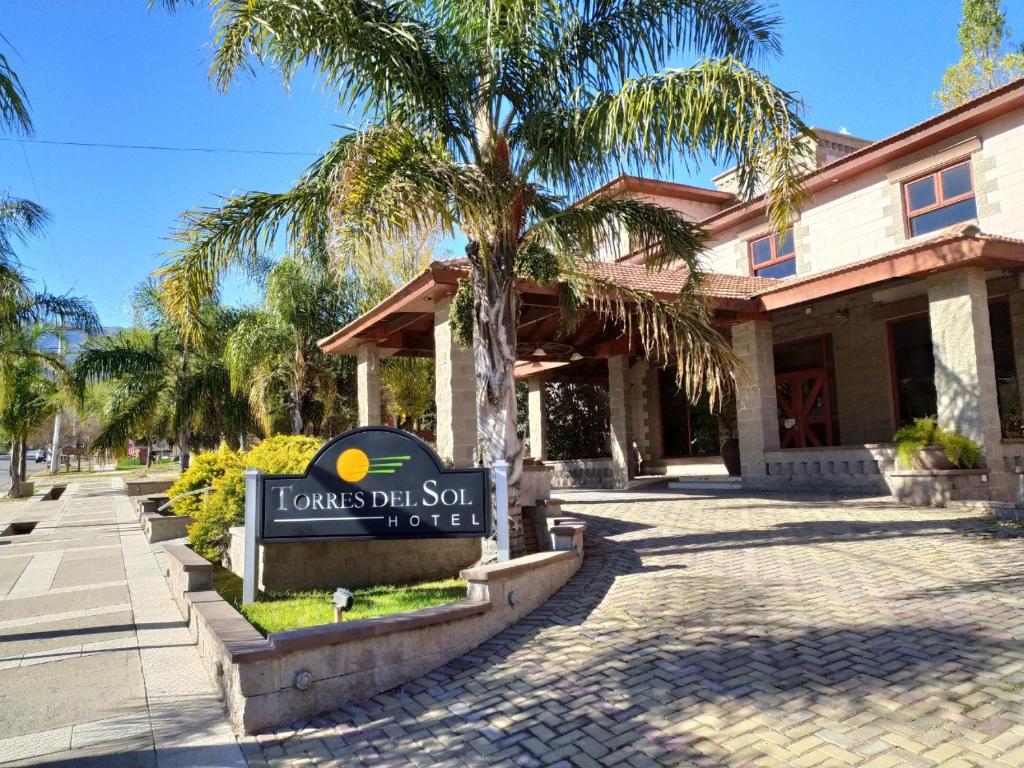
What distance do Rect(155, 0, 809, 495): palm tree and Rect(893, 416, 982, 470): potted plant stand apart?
3.94 metres

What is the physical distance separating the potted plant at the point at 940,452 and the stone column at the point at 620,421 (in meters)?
7.71

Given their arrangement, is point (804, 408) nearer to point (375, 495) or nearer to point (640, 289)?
point (640, 289)

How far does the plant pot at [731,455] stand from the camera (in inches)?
705

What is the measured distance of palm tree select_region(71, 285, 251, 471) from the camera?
20406mm

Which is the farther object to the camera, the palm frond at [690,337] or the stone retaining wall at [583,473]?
the stone retaining wall at [583,473]

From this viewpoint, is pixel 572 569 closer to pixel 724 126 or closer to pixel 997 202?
pixel 724 126

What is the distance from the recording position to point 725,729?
3.64 metres

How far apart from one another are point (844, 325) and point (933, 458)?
6490mm

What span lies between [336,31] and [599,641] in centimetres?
616

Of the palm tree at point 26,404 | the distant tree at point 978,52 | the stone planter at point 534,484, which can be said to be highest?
the distant tree at point 978,52

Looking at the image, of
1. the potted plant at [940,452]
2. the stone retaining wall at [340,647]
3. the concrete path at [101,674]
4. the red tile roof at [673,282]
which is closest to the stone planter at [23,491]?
the concrete path at [101,674]

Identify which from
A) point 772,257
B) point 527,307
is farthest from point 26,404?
point 772,257

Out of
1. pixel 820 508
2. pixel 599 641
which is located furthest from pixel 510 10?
pixel 820 508

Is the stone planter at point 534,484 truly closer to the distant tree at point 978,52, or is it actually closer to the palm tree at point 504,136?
the palm tree at point 504,136
